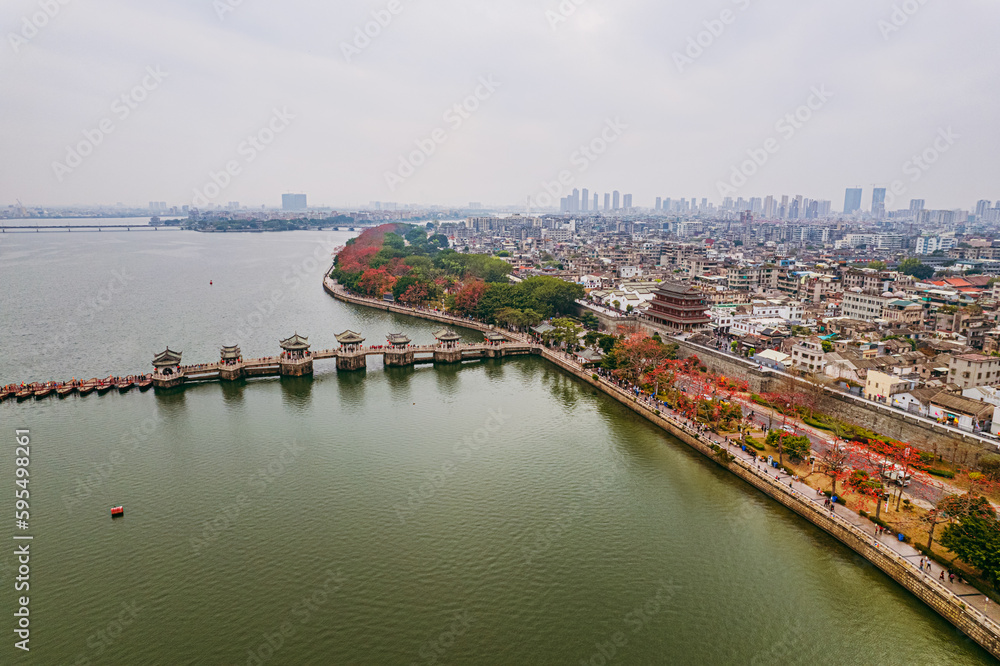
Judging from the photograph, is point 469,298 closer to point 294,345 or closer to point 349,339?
point 349,339

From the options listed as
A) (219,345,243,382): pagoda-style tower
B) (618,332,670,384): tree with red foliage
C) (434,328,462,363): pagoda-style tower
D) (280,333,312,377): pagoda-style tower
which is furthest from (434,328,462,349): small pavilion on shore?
(219,345,243,382): pagoda-style tower

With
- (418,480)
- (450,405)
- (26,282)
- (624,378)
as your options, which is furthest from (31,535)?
(26,282)

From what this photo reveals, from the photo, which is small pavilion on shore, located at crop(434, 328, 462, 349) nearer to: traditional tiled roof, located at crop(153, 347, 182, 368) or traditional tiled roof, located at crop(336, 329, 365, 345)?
traditional tiled roof, located at crop(336, 329, 365, 345)

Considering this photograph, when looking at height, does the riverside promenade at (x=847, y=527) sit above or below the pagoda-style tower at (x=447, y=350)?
below

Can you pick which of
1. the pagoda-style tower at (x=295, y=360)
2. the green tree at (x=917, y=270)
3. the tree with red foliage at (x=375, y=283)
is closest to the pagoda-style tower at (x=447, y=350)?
the pagoda-style tower at (x=295, y=360)

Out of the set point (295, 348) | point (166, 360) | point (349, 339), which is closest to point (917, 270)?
point (349, 339)

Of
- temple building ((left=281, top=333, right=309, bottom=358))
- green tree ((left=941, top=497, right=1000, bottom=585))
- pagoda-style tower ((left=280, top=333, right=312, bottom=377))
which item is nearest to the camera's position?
green tree ((left=941, top=497, right=1000, bottom=585))

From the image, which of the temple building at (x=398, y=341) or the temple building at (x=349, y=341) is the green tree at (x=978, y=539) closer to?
the temple building at (x=398, y=341)

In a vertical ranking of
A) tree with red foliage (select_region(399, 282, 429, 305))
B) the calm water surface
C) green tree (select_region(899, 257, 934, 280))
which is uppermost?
green tree (select_region(899, 257, 934, 280))
